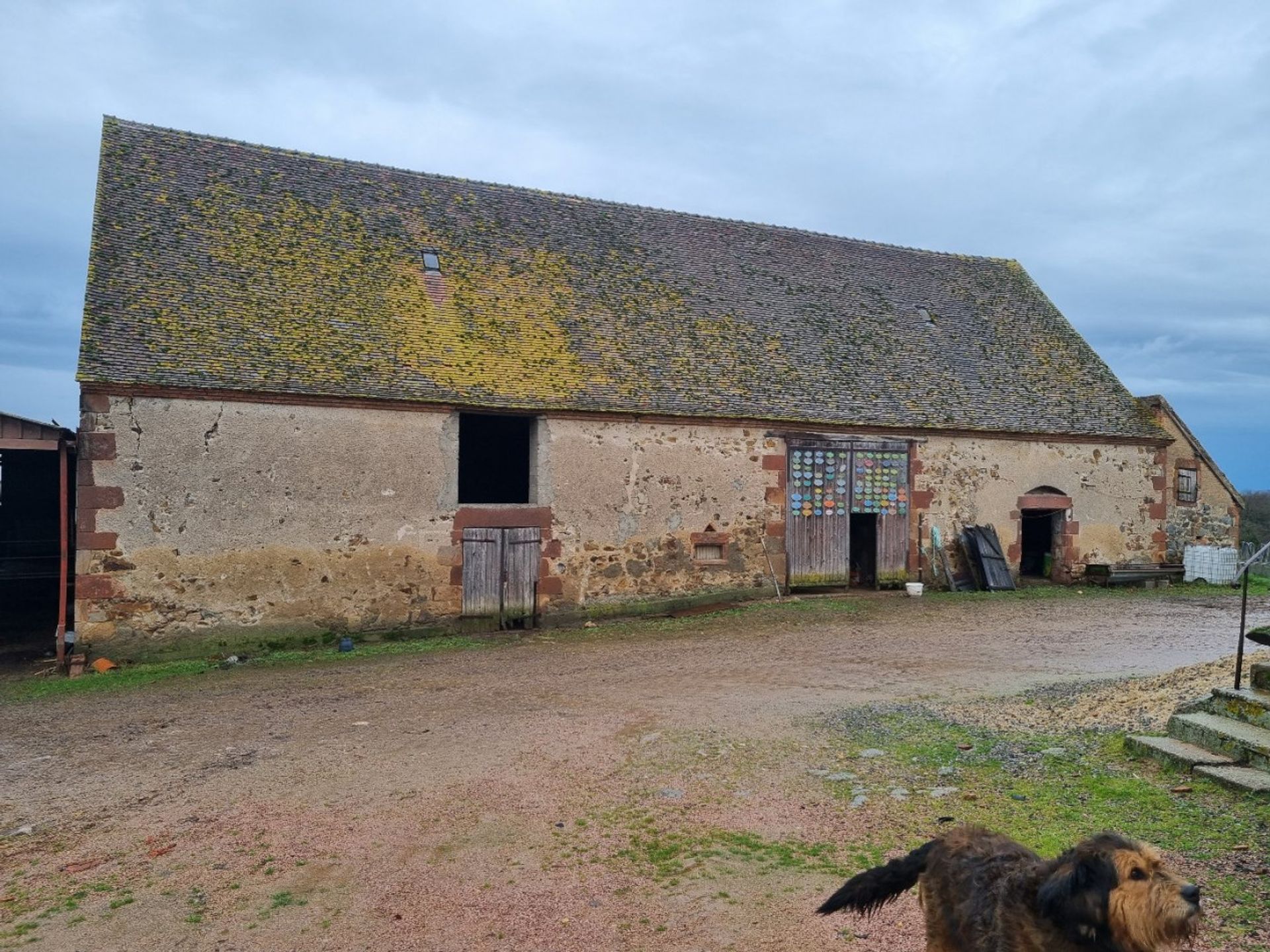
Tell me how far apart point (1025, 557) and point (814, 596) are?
718cm

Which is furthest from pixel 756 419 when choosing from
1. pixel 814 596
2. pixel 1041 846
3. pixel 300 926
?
pixel 300 926

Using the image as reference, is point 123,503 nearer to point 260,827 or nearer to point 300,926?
point 260,827

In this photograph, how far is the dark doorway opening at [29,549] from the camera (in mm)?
13891

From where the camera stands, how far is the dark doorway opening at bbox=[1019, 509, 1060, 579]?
18453 millimetres

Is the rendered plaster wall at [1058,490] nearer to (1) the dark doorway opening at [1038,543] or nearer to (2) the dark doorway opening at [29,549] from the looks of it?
(1) the dark doorway opening at [1038,543]

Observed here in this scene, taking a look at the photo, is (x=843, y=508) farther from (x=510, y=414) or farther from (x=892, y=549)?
(x=510, y=414)

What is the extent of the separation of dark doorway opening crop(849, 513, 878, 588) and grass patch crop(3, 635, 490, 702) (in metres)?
8.29

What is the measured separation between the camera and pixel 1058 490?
18.0 m

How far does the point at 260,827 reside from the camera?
5441 mm

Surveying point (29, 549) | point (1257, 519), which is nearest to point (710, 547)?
point (29, 549)

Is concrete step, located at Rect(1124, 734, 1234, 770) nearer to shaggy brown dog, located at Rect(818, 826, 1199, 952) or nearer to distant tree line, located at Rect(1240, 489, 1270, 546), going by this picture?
shaggy brown dog, located at Rect(818, 826, 1199, 952)

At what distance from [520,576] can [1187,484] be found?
1638 centimetres

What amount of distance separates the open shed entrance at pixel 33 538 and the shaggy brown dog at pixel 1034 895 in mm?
11951

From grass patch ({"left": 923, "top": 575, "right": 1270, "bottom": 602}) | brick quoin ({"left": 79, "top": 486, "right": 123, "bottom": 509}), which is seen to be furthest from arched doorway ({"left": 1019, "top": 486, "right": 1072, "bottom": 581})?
brick quoin ({"left": 79, "top": 486, "right": 123, "bottom": 509})
